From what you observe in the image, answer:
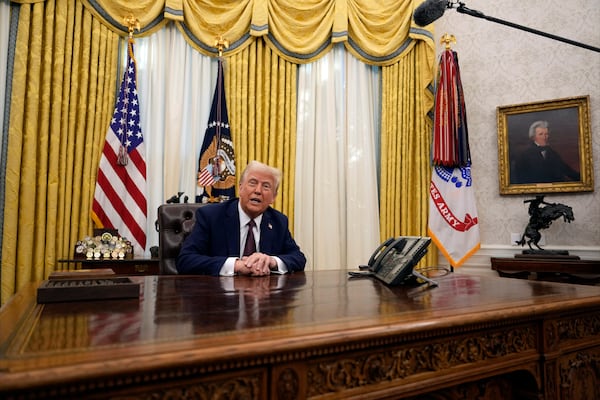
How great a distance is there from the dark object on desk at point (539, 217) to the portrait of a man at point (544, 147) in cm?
42

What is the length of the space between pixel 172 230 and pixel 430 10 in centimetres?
226

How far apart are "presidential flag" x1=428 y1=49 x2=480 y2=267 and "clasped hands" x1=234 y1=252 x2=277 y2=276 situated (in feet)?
11.1

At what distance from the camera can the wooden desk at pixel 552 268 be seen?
158 inches

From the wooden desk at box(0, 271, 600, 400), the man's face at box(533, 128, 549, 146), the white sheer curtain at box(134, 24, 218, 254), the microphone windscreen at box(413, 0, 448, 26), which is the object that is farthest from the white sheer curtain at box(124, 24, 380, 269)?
the wooden desk at box(0, 271, 600, 400)

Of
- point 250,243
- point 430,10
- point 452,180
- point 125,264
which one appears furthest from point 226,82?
point 452,180

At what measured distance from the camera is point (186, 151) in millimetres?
4621

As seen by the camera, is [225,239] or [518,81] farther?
[518,81]

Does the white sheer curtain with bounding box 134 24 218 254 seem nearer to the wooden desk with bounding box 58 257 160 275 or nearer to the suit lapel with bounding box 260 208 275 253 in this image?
the wooden desk with bounding box 58 257 160 275

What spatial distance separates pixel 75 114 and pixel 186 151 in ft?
3.57

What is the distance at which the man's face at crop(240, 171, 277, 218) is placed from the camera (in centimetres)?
274

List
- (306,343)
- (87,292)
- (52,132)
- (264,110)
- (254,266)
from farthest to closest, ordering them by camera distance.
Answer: (264,110) → (52,132) → (254,266) → (87,292) → (306,343)

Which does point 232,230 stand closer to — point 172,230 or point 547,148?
point 172,230

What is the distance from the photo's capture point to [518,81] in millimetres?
5176

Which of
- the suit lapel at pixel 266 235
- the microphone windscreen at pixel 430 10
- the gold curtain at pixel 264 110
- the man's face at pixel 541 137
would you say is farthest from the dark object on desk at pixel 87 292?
the man's face at pixel 541 137
